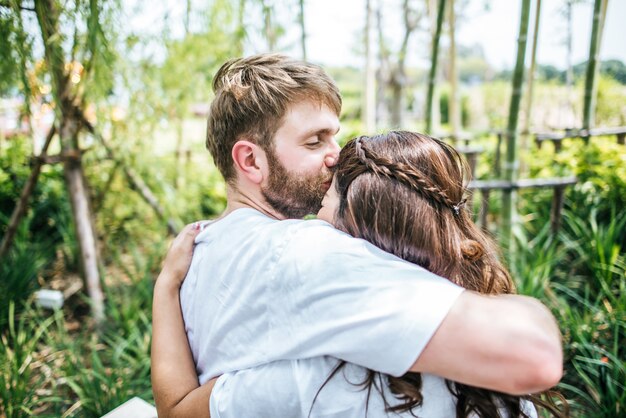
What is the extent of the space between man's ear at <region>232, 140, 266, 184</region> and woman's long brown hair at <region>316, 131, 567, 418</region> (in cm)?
35

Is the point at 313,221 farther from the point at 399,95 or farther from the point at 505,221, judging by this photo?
the point at 399,95

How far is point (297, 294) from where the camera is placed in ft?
3.55

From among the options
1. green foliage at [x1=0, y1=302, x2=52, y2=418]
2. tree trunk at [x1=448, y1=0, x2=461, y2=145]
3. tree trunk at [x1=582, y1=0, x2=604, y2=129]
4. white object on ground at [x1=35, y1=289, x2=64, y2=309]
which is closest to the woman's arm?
green foliage at [x1=0, y1=302, x2=52, y2=418]

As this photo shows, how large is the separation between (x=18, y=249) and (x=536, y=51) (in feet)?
22.3

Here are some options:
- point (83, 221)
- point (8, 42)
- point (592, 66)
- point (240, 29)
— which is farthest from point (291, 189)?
point (592, 66)

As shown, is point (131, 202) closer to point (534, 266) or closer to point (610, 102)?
point (534, 266)

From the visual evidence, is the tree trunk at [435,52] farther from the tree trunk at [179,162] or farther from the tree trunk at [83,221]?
the tree trunk at [83,221]

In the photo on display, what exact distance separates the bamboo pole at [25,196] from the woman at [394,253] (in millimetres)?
2473

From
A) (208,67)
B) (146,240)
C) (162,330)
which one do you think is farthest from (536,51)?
(162,330)

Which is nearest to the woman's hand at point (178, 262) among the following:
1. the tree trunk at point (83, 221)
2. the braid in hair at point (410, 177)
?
the braid in hair at point (410, 177)

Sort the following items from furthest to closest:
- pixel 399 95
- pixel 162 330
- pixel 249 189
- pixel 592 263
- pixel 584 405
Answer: pixel 399 95 → pixel 592 263 → pixel 584 405 → pixel 249 189 → pixel 162 330

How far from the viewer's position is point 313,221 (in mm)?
1211

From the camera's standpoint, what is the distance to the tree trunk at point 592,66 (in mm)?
4520

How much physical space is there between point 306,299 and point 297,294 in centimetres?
3
